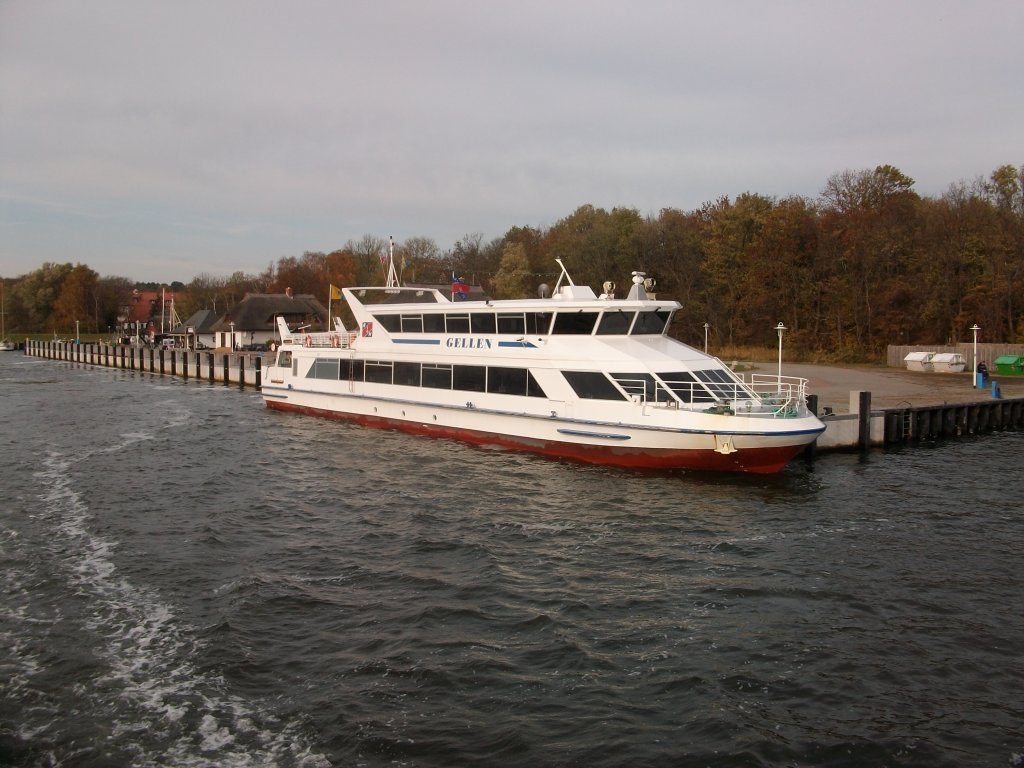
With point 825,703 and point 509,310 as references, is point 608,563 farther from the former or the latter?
point 509,310

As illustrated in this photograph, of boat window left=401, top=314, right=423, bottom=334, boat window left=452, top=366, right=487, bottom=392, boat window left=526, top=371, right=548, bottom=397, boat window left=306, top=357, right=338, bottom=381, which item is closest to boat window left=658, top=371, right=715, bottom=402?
boat window left=526, top=371, right=548, bottom=397

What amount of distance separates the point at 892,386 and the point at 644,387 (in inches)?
836

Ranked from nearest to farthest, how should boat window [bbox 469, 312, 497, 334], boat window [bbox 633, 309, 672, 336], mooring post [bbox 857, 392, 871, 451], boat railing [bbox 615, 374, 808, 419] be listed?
boat railing [bbox 615, 374, 808, 419], boat window [bbox 633, 309, 672, 336], mooring post [bbox 857, 392, 871, 451], boat window [bbox 469, 312, 497, 334]

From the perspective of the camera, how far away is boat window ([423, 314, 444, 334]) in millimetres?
27516

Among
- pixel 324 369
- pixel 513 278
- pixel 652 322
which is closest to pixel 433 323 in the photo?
pixel 324 369

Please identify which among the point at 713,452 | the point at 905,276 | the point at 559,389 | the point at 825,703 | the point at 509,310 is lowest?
the point at 825,703

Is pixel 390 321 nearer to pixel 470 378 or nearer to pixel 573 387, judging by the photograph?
pixel 470 378

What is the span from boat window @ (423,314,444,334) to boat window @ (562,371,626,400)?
259 inches

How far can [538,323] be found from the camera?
934 inches

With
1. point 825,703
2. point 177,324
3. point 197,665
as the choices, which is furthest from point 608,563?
point 177,324

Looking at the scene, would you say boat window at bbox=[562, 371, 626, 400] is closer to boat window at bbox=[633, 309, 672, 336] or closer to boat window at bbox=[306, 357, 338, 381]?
boat window at bbox=[633, 309, 672, 336]

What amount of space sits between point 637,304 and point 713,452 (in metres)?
5.06

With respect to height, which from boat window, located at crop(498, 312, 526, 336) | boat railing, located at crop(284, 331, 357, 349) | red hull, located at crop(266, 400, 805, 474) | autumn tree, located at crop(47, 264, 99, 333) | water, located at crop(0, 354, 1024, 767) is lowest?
water, located at crop(0, 354, 1024, 767)

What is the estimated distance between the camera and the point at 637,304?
2258 cm
